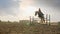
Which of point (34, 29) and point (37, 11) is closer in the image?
point (34, 29)

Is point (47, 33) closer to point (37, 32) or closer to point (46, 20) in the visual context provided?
point (37, 32)

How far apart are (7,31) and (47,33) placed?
8.34 feet

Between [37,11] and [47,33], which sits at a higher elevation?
[37,11]

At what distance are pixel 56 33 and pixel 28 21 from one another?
6.12 m

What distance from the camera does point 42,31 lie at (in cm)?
1191

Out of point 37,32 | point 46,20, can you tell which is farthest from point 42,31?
point 46,20

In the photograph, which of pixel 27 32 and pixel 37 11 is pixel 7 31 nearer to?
pixel 27 32

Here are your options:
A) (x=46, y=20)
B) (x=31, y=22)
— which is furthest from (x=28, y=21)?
(x=46, y=20)

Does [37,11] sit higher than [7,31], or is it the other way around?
[37,11]

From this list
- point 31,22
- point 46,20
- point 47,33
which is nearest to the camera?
point 47,33

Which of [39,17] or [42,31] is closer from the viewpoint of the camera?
[42,31]

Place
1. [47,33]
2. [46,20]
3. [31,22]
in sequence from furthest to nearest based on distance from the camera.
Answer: [46,20] → [31,22] → [47,33]

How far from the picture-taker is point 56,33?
38.1 feet

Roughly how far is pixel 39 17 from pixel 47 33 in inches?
295
